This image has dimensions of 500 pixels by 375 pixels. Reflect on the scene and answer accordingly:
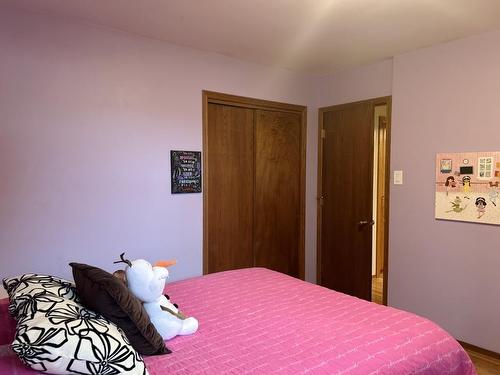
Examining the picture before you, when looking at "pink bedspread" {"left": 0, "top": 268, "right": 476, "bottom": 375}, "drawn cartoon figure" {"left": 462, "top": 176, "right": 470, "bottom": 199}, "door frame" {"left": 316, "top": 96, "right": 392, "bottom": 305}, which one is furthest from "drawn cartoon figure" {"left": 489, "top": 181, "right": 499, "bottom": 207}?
"pink bedspread" {"left": 0, "top": 268, "right": 476, "bottom": 375}

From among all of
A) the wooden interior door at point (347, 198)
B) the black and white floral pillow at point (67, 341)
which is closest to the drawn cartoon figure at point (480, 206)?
the wooden interior door at point (347, 198)

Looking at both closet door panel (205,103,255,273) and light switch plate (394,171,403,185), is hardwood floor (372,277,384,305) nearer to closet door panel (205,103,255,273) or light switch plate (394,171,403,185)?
light switch plate (394,171,403,185)

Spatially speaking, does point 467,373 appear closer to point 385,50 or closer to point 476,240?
point 476,240

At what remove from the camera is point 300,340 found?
1541 mm

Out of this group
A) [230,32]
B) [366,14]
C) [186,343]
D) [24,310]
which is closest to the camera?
[24,310]

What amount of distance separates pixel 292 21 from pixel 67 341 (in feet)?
7.53

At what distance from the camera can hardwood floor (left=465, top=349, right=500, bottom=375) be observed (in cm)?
258

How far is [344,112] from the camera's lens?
Answer: 3789 millimetres

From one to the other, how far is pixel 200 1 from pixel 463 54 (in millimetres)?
1999

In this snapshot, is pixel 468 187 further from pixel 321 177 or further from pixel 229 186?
pixel 229 186

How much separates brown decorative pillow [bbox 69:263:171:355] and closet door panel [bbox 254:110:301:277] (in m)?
2.30

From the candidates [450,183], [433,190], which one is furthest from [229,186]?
[450,183]

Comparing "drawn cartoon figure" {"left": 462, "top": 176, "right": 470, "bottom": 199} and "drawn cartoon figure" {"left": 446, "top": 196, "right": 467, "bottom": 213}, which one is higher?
"drawn cartoon figure" {"left": 462, "top": 176, "right": 470, "bottom": 199}

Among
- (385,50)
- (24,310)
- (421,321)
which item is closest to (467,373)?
(421,321)
